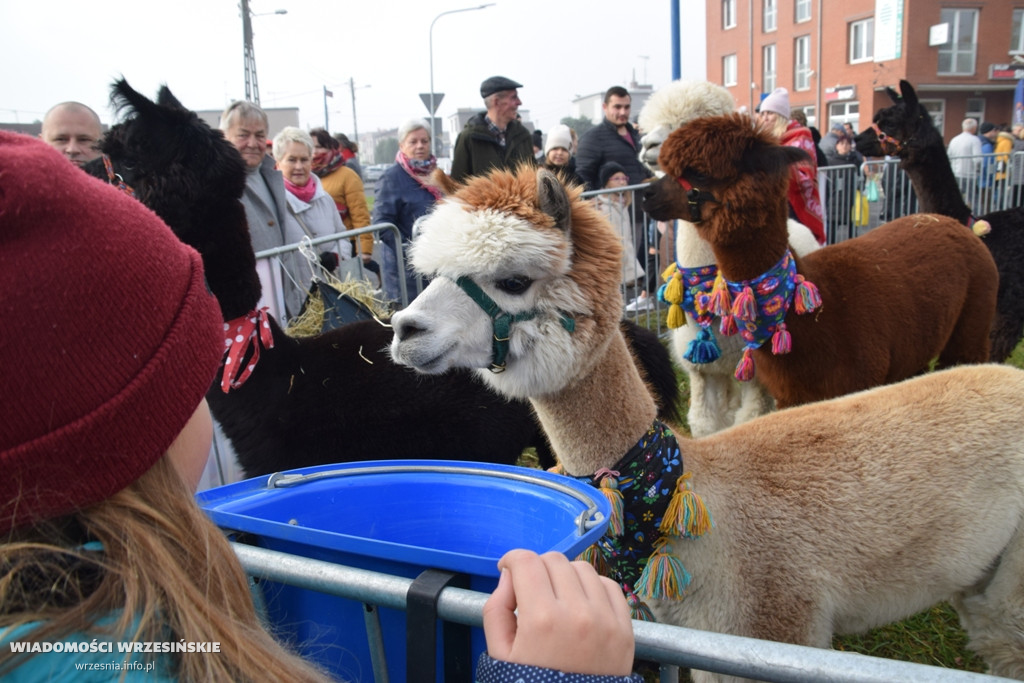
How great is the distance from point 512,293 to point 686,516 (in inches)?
26.9

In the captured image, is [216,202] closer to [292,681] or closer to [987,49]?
[292,681]

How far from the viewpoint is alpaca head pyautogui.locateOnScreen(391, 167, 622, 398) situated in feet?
5.57

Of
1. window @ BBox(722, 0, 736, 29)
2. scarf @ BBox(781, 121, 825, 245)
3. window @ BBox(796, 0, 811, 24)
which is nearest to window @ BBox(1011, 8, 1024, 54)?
window @ BBox(796, 0, 811, 24)

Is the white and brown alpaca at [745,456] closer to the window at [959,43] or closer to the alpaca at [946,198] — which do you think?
the alpaca at [946,198]

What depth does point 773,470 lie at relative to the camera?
181 centimetres

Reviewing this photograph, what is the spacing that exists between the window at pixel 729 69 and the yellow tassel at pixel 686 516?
4545 centimetres

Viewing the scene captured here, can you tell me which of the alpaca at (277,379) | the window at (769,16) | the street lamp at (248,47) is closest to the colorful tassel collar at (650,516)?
the alpaca at (277,379)

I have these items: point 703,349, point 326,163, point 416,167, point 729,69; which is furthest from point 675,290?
point 729,69

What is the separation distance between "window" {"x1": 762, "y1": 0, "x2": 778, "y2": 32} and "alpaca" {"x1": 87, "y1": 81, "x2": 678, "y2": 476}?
42309mm

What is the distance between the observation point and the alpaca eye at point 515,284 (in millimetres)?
1740

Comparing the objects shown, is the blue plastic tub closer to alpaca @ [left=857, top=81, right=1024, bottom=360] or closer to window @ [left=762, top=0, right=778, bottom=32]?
alpaca @ [left=857, top=81, right=1024, bottom=360]

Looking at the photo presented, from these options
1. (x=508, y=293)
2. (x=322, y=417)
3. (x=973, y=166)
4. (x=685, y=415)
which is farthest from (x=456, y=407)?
(x=973, y=166)

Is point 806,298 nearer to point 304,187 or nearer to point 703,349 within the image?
point 703,349

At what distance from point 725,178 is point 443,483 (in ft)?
6.72
